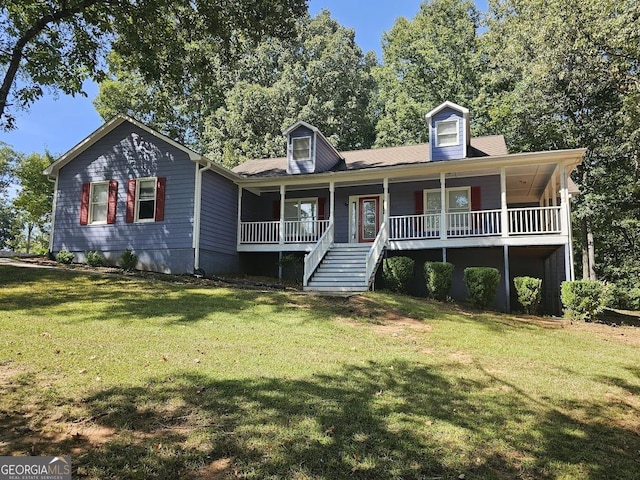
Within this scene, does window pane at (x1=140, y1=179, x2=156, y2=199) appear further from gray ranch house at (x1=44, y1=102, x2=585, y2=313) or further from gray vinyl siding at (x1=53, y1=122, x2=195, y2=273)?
gray vinyl siding at (x1=53, y1=122, x2=195, y2=273)

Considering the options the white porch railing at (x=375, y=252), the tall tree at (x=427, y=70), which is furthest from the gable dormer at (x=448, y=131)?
the tall tree at (x=427, y=70)

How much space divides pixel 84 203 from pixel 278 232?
6.99m

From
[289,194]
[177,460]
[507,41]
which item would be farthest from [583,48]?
[177,460]

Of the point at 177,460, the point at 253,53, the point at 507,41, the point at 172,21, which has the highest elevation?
the point at 253,53

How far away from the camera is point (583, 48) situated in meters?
18.7

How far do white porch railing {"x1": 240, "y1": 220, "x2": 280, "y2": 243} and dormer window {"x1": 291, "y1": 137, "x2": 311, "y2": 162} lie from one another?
2.81 meters

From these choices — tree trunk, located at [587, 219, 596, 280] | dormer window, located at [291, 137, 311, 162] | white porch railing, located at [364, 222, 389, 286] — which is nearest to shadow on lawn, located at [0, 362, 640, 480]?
white porch railing, located at [364, 222, 389, 286]

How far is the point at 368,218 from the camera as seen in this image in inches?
673

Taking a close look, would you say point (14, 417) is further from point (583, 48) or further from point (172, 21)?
point (583, 48)

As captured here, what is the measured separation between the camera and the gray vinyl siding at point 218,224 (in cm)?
1509

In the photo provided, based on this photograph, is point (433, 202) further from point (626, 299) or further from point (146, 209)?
point (626, 299)

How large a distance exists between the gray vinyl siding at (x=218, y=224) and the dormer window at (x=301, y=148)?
2716 mm

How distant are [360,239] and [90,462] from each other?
14.0 meters

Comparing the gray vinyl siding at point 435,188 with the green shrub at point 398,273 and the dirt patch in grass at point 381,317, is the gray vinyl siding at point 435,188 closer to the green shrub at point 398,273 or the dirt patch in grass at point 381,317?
the green shrub at point 398,273
